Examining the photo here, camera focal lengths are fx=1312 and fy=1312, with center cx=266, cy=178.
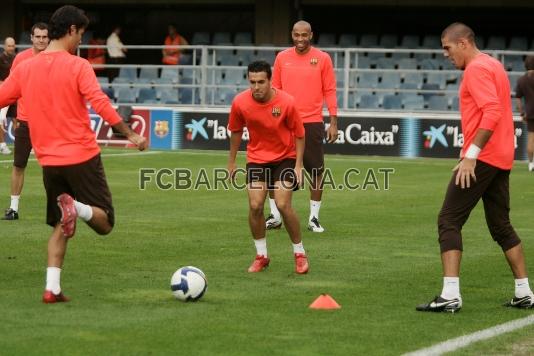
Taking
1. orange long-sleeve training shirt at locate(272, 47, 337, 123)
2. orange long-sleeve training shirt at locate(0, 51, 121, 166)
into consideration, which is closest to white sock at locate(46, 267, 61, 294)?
orange long-sleeve training shirt at locate(0, 51, 121, 166)

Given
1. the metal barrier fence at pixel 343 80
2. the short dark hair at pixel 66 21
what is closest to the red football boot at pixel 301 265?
the short dark hair at pixel 66 21

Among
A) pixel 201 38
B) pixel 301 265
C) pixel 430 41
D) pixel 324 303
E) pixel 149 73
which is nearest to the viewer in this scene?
pixel 324 303

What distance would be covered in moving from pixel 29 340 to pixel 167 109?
2080 centimetres

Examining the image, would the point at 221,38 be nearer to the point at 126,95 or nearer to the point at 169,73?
the point at 169,73

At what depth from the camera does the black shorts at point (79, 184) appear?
9297 millimetres

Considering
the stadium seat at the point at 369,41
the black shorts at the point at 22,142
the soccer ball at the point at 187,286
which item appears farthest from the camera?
the stadium seat at the point at 369,41

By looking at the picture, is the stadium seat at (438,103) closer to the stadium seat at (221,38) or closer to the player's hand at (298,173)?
the stadium seat at (221,38)

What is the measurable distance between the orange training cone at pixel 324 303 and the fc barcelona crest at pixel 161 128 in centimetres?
1948

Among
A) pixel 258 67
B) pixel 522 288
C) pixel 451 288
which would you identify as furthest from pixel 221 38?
pixel 451 288

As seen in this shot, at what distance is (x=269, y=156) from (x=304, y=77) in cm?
355

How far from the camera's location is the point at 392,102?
29859 millimetres

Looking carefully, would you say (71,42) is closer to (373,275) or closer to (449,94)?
(373,275)

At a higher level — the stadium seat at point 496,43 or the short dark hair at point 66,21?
the short dark hair at point 66,21

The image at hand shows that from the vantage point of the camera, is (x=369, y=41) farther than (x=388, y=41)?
Yes
